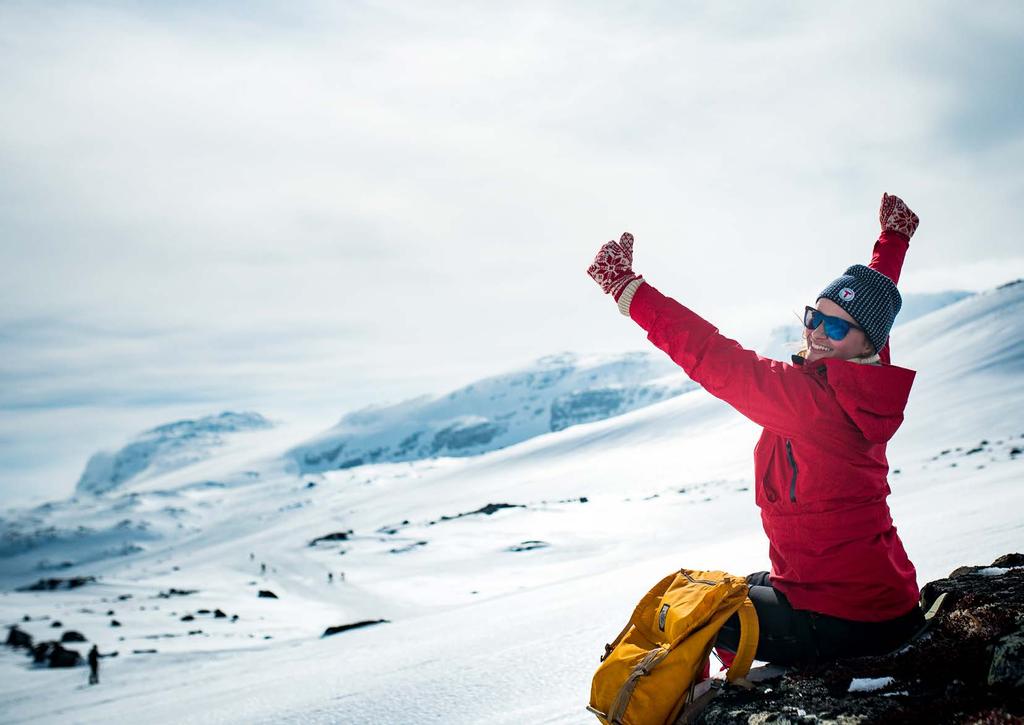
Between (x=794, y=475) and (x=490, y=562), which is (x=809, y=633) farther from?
(x=490, y=562)

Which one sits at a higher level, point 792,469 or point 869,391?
point 869,391

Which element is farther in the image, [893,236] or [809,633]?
[893,236]

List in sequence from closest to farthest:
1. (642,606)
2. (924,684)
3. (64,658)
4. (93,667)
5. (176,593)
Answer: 1. (924,684)
2. (642,606)
3. (93,667)
4. (64,658)
5. (176,593)

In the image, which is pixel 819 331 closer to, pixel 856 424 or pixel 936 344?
pixel 856 424

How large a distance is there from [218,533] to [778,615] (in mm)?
106445

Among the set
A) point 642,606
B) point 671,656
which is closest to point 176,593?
point 642,606

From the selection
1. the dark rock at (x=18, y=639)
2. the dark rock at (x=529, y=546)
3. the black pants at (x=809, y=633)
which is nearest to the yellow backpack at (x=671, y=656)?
the black pants at (x=809, y=633)

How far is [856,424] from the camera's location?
2.34m

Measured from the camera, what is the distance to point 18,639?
2792cm

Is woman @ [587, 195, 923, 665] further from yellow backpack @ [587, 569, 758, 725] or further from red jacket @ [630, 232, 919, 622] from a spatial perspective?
yellow backpack @ [587, 569, 758, 725]

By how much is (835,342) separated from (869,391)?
36 centimetres

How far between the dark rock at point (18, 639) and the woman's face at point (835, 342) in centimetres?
3488

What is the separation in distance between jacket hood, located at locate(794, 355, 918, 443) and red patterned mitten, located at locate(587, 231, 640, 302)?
0.87 metres

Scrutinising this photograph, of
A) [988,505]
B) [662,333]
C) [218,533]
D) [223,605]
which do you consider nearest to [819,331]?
[662,333]
